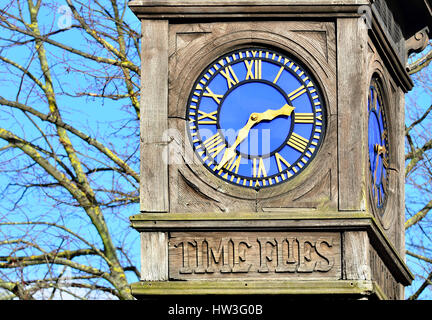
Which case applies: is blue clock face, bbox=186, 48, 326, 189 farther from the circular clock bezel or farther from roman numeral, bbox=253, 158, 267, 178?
the circular clock bezel

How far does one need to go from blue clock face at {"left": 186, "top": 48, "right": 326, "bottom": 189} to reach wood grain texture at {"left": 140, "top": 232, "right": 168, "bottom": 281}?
57cm

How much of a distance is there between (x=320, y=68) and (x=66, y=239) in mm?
5623

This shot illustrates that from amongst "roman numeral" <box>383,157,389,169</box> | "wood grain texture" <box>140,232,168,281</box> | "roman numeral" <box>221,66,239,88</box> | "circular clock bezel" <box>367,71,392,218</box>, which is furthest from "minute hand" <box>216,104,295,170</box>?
"roman numeral" <box>383,157,389,169</box>

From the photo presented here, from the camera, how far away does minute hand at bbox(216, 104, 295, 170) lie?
38.6 ft

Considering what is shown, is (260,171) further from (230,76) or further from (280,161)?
(230,76)

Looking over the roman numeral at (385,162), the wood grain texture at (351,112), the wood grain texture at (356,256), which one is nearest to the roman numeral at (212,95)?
the wood grain texture at (351,112)

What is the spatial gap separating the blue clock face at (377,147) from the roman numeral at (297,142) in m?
0.61

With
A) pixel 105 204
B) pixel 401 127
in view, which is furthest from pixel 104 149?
pixel 401 127

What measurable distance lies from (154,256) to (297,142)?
118 cm

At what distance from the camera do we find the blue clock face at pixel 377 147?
12.4 meters

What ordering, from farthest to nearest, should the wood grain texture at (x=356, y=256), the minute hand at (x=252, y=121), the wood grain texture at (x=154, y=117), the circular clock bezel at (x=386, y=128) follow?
1. the circular clock bezel at (x=386, y=128)
2. the wood grain texture at (x=154, y=117)
3. the minute hand at (x=252, y=121)
4. the wood grain texture at (x=356, y=256)

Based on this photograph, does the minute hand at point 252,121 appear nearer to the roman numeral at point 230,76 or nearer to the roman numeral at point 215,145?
the roman numeral at point 215,145

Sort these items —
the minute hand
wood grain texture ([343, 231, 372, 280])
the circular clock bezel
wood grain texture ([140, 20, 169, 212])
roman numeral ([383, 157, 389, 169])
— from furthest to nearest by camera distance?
1. roman numeral ([383, 157, 389, 169])
2. the circular clock bezel
3. wood grain texture ([140, 20, 169, 212])
4. the minute hand
5. wood grain texture ([343, 231, 372, 280])
